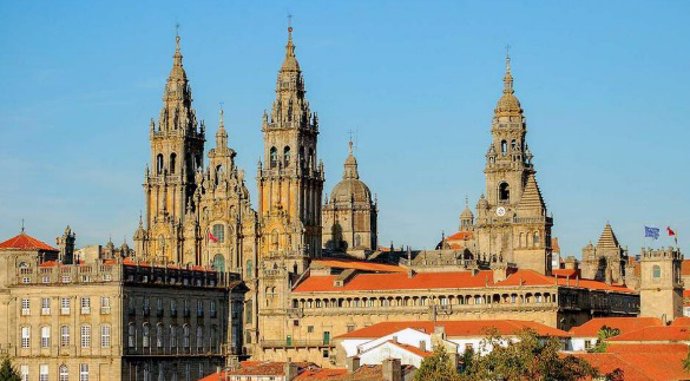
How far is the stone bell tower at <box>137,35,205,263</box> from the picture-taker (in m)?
174

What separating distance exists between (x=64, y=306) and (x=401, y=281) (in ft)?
106

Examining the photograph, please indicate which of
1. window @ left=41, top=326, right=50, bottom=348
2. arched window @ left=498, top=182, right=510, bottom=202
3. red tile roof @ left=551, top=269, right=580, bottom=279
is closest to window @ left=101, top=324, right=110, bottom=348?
window @ left=41, top=326, right=50, bottom=348

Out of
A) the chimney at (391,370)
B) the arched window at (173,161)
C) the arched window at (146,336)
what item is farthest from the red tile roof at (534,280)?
the arched window at (173,161)

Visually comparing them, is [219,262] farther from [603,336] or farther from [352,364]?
[352,364]

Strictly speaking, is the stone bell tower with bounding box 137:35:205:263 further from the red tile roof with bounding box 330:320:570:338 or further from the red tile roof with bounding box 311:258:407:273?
the red tile roof with bounding box 330:320:570:338

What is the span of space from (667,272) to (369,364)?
140 feet

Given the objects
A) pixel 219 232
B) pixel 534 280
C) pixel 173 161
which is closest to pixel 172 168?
pixel 173 161

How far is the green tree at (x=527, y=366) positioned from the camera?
335 feet

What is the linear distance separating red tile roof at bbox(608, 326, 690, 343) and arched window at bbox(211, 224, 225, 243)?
51.2 m

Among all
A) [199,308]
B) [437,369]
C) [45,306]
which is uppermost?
[45,306]

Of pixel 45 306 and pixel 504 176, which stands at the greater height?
pixel 504 176

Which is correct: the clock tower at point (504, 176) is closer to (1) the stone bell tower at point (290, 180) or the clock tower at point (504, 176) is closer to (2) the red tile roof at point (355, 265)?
(2) the red tile roof at point (355, 265)

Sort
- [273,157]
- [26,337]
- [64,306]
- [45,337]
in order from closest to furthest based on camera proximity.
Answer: [45,337]
[64,306]
[26,337]
[273,157]

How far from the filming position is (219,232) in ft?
561
